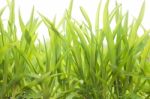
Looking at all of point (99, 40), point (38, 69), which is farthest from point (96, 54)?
point (38, 69)

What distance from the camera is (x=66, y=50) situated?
2.15ft

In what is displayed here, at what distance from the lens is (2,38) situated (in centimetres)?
68

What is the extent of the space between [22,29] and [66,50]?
12 centimetres

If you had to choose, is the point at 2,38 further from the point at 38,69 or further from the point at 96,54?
the point at 96,54

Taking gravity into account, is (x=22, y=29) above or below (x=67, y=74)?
above

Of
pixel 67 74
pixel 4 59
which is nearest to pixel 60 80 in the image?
pixel 67 74

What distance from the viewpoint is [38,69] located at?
2.27 feet

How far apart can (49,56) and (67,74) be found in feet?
0.20

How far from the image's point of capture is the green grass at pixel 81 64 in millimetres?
627

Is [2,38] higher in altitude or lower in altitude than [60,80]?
higher

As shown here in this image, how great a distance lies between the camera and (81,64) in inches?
25.7

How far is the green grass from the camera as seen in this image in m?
0.63

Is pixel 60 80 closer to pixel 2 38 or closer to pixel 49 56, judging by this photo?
pixel 49 56

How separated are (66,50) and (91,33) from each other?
7 centimetres
